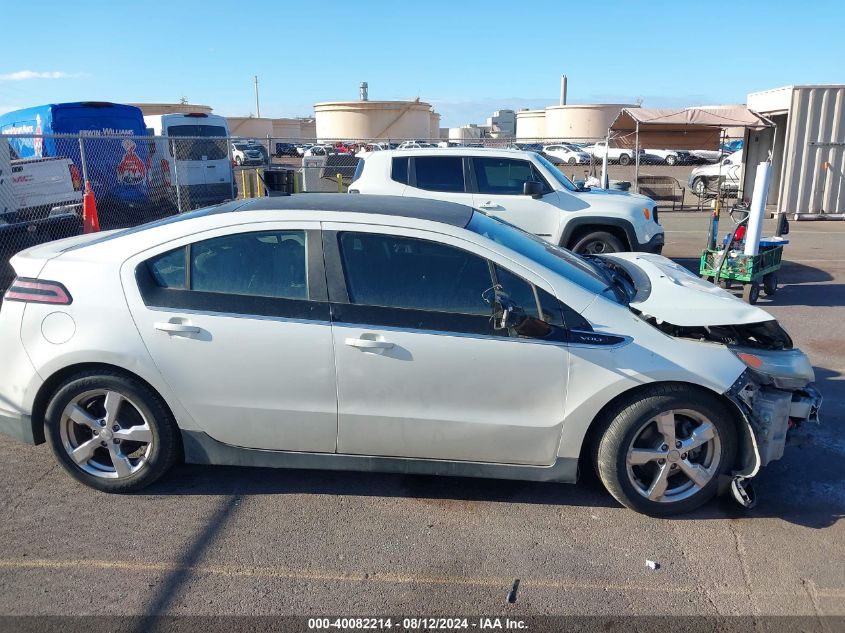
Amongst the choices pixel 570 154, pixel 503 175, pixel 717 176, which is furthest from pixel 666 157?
pixel 503 175

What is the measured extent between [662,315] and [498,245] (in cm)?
94

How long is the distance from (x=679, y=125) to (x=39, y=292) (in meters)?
17.1

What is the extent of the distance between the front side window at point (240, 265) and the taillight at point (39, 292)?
49 centimetres

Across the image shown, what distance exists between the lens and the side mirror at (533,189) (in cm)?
905

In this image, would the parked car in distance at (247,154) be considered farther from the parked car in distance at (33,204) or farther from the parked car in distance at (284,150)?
the parked car in distance at (33,204)

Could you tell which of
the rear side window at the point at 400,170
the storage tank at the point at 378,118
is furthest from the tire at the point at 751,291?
the storage tank at the point at 378,118

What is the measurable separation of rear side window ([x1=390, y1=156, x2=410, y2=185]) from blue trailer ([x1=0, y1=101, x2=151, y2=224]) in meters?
7.55

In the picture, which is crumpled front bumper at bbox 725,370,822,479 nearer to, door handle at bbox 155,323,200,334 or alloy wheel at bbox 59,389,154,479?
door handle at bbox 155,323,200,334

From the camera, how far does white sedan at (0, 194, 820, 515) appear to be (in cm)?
358

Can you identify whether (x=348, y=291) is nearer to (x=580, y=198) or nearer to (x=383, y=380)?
(x=383, y=380)

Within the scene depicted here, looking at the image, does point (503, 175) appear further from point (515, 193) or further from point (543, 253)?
point (543, 253)

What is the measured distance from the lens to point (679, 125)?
17.9 m

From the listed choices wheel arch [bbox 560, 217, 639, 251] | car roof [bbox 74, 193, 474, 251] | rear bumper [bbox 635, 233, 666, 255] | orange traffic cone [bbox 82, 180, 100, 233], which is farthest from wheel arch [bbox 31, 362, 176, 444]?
orange traffic cone [bbox 82, 180, 100, 233]

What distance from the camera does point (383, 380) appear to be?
362cm
